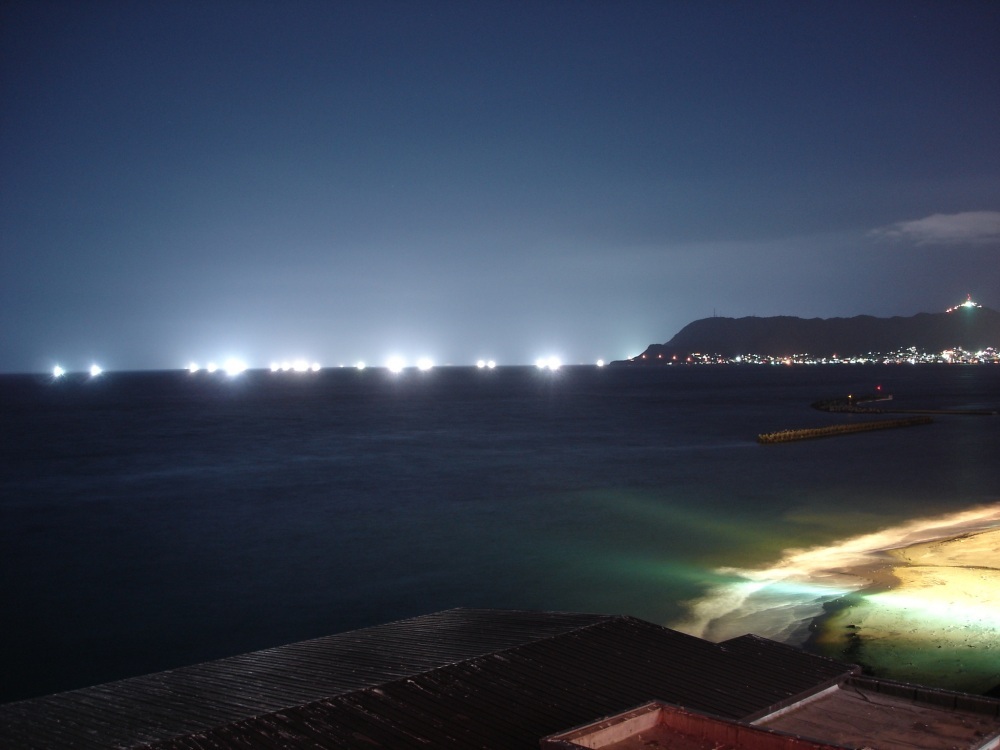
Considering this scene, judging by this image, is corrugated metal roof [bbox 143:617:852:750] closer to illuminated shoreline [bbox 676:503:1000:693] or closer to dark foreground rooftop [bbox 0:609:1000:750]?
dark foreground rooftop [bbox 0:609:1000:750]

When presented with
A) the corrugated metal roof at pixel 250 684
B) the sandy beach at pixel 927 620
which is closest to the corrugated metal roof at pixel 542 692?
the corrugated metal roof at pixel 250 684

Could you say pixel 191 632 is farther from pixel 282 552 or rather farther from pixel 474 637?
pixel 474 637

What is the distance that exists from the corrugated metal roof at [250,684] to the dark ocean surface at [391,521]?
799 cm

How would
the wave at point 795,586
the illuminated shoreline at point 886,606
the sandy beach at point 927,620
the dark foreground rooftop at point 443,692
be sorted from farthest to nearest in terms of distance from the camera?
the wave at point 795,586, the illuminated shoreline at point 886,606, the sandy beach at point 927,620, the dark foreground rooftop at point 443,692

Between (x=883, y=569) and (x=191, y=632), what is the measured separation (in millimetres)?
20409

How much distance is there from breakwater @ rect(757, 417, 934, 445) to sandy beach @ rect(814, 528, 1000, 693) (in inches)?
1387

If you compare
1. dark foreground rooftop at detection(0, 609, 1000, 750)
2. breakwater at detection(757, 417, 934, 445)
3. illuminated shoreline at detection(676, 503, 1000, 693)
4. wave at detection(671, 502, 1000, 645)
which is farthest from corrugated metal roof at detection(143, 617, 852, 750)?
breakwater at detection(757, 417, 934, 445)

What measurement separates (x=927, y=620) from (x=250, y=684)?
1577 cm

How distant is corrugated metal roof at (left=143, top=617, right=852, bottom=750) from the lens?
358 inches

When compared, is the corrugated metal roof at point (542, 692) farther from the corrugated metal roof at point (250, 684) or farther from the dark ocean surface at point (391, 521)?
the dark ocean surface at point (391, 521)

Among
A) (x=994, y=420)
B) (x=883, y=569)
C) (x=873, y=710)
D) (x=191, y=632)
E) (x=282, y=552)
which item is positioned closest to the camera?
(x=873, y=710)

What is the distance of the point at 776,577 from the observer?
24047mm

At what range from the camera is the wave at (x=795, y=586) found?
19547 mm

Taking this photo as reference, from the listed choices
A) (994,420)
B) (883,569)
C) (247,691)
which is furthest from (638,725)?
(994,420)
